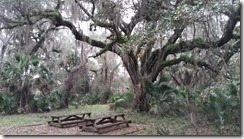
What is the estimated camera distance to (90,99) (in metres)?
16.1

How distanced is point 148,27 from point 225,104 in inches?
110

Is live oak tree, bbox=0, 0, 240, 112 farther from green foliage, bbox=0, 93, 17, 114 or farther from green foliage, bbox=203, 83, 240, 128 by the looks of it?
green foliage, bbox=0, 93, 17, 114

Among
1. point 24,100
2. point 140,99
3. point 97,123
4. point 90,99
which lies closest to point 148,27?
point 97,123

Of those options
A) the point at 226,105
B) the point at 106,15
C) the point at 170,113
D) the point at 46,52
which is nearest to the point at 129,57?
the point at 106,15

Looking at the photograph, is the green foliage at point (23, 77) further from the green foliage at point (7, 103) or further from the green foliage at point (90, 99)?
the green foliage at point (90, 99)

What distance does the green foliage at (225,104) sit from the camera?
6.17 meters

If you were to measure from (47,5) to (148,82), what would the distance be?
4375mm

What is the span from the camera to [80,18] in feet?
34.5

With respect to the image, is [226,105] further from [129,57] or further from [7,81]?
[7,81]

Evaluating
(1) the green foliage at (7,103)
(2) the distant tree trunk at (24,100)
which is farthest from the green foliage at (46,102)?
(1) the green foliage at (7,103)

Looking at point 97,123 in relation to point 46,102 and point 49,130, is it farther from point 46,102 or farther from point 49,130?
point 46,102

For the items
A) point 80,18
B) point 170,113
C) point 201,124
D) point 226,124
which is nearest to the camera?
point 226,124

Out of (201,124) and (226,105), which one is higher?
(226,105)

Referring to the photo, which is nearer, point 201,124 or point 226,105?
point 226,105
